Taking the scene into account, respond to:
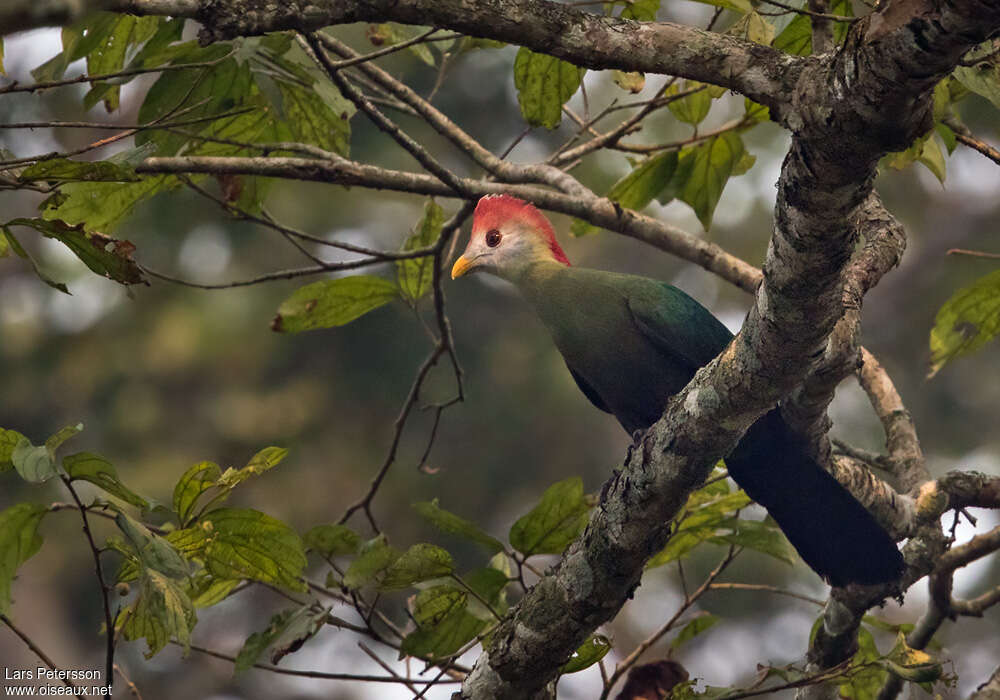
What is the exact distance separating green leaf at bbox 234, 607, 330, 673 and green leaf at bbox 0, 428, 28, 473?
93 centimetres

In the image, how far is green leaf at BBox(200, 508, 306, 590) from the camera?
8.32 ft

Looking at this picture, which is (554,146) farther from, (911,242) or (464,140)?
(464,140)

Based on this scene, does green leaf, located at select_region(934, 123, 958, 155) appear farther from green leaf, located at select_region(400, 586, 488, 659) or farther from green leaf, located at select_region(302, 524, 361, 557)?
green leaf, located at select_region(302, 524, 361, 557)

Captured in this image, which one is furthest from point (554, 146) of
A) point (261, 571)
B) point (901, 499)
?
point (261, 571)

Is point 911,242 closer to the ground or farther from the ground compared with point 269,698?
farther from the ground

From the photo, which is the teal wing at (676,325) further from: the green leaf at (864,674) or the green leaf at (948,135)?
the green leaf at (864,674)

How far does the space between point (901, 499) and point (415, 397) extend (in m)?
1.86

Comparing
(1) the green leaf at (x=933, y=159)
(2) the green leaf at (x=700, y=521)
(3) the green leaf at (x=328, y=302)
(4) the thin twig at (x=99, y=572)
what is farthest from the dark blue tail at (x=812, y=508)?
(4) the thin twig at (x=99, y=572)

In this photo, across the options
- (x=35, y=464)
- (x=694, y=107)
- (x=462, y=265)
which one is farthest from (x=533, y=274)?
(x=35, y=464)

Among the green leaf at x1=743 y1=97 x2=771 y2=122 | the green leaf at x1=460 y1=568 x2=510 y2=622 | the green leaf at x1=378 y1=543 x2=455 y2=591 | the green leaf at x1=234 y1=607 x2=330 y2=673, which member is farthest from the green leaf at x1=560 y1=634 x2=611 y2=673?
the green leaf at x1=743 y1=97 x2=771 y2=122

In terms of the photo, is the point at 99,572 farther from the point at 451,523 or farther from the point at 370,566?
the point at 451,523

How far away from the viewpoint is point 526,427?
8.53 m

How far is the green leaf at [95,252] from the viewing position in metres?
2.15

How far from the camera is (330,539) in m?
3.18
